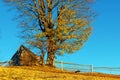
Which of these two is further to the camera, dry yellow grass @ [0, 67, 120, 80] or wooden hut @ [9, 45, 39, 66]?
wooden hut @ [9, 45, 39, 66]

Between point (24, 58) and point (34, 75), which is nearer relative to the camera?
point (34, 75)

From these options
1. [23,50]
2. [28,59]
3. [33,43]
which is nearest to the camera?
[33,43]

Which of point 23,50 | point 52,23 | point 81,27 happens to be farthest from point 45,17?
point 23,50

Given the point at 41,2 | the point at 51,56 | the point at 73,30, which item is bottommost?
the point at 51,56

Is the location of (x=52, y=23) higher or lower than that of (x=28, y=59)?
higher

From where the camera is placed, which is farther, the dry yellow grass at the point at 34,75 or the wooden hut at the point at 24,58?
the wooden hut at the point at 24,58

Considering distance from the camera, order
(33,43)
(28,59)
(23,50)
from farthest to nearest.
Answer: (23,50) → (28,59) → (33,43)

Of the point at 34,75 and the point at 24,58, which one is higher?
the point at 24,58

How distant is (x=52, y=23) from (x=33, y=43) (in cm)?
345

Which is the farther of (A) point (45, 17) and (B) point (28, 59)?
(B) point (28, 59)

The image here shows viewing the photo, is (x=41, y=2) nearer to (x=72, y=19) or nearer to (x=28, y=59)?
(x=72, y=19)

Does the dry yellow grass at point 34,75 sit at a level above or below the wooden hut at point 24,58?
below

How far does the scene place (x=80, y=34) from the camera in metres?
51.1

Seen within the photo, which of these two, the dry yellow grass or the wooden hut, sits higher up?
the wooden hut
